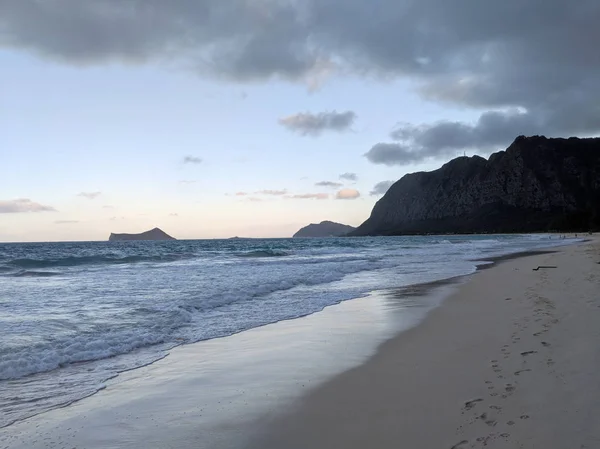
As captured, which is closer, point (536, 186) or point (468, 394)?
point (468, 394)

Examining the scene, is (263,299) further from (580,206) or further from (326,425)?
(580,206)

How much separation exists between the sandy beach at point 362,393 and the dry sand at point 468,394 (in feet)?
0.06

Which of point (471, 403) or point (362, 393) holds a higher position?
point (471, 403)

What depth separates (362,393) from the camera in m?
5.42

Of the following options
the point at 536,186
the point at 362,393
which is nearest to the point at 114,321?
the point at 362,393

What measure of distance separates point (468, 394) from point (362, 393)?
3.91ft

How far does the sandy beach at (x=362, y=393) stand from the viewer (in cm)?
410

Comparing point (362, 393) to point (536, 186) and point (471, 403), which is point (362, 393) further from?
point (536, 186)

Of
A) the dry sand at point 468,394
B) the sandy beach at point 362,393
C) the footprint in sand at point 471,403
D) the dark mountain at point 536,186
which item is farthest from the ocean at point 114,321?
the dark mountain at point 536,186

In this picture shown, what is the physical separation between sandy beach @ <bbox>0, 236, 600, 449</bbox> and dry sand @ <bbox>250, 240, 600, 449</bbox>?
17 millimetres

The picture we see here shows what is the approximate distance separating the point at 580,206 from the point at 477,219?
38039mm

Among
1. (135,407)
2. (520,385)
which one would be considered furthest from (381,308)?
(135,407)

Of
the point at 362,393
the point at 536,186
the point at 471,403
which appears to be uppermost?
the point at 536,186

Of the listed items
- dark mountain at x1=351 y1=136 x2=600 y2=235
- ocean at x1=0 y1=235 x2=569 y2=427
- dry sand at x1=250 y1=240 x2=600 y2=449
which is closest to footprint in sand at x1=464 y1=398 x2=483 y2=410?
dry sand at x1=250 y1=240 x2=600 y2=449
